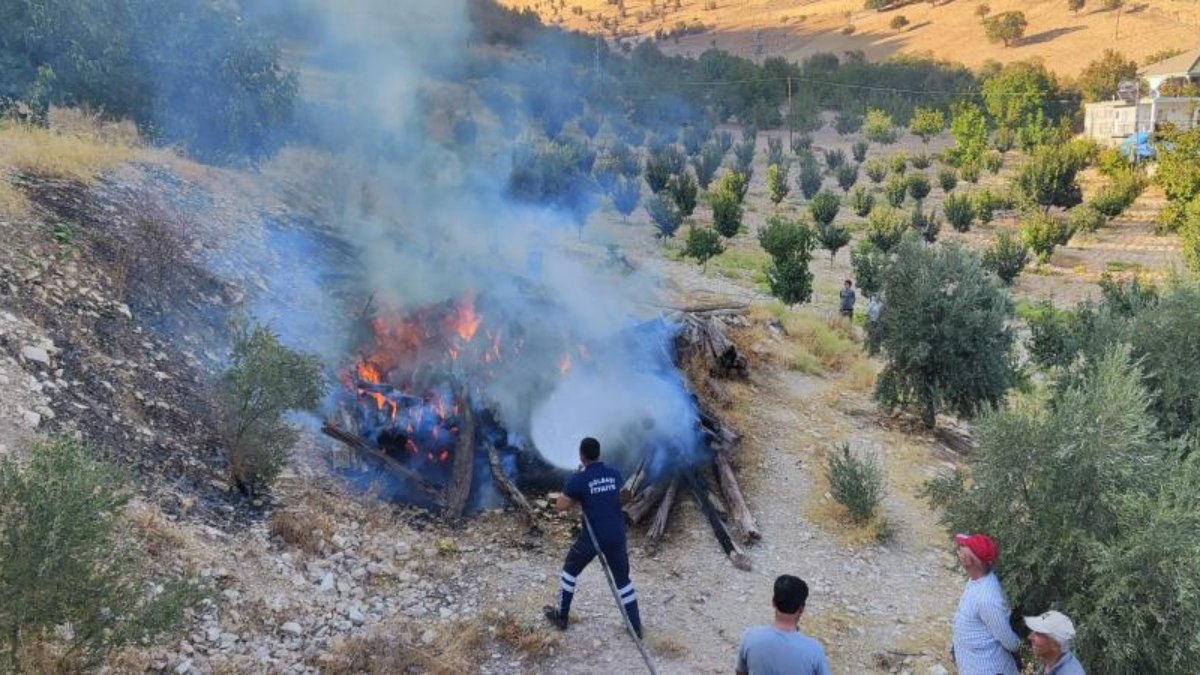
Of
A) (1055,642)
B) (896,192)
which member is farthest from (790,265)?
(896,192)

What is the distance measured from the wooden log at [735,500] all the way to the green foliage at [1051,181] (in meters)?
31.5

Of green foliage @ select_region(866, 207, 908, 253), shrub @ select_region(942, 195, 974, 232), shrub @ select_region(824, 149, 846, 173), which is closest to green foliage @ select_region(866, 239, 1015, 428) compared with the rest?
green foliage @ select_region(866, 207, 908, 253)

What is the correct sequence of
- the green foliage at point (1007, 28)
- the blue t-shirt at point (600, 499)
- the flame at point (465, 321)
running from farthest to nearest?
the green foliage at point (1007, 28) → the flame at point (465, 321) → the blue t-shirt at point (600, 499)

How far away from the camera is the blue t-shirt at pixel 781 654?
390cm

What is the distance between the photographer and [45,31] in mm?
14477

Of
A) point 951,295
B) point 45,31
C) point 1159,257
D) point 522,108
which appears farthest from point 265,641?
point 522,108

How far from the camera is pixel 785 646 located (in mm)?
3934

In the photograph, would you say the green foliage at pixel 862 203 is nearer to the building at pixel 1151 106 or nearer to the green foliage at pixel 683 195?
the green foliage at pixel 683 195

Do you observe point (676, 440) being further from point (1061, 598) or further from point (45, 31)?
point (45, 31)

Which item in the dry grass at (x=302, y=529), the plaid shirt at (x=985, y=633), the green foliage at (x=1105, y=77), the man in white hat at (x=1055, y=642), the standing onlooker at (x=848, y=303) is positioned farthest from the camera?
the green foliage at (x=1105, y=77)

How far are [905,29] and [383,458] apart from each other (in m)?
102

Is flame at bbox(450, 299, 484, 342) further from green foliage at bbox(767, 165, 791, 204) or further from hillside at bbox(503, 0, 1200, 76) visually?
hillside at bbox(503, 0, 1200, 76)

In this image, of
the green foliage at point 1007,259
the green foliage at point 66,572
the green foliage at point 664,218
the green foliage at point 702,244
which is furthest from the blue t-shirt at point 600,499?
the green foliage at point 1007,259

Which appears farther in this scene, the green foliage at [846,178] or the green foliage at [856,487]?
the green foliage at [846,178]
